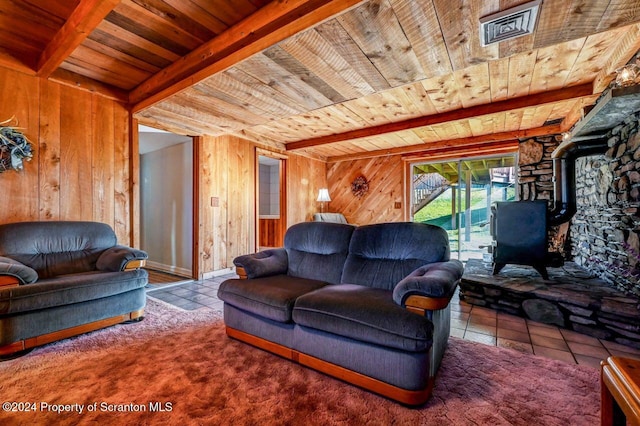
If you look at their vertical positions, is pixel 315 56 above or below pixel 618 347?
above

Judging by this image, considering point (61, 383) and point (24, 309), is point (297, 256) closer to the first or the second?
point (61, 383)

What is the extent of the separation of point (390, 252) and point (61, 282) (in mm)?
2603

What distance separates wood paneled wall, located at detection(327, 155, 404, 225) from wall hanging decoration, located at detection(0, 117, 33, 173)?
5.23 meters

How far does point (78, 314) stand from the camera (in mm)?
2162

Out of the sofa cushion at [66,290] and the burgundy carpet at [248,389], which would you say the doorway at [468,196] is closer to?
the burgundy carpet at [248,389]

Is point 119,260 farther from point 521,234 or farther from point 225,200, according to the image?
point 521,234

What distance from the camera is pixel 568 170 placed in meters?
3.17

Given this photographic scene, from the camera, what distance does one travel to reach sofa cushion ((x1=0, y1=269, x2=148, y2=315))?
73.4 inches

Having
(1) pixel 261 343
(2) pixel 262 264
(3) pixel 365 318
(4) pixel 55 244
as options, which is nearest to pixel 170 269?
(4) pixel 55 244

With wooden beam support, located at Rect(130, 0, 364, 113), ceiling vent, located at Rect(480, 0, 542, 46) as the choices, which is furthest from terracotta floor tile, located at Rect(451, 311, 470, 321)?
wooden beam support, located at Rect(130, 0, 364, 113)

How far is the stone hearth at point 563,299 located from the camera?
84.4 inches

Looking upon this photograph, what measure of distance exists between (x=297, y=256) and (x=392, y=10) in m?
2.01

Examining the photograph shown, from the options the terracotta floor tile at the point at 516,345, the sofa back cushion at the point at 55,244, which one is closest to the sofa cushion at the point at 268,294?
the terracotta floor tile at the point at 516,345

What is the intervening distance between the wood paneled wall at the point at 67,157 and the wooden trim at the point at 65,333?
3.82 ft
